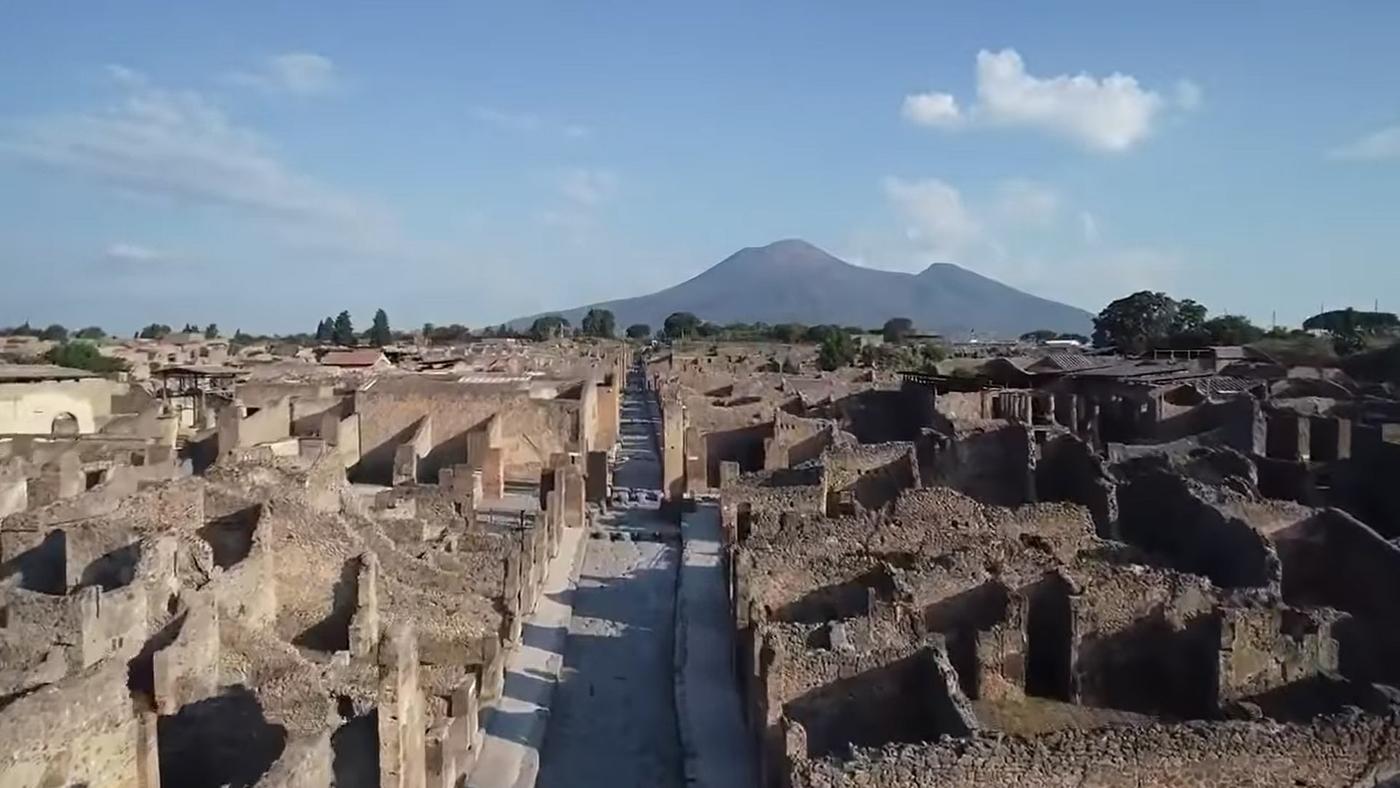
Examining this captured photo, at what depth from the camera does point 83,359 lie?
6450 cm

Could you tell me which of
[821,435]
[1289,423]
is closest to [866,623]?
[821,435]

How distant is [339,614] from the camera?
15.3 metres

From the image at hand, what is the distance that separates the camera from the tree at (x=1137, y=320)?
307ft

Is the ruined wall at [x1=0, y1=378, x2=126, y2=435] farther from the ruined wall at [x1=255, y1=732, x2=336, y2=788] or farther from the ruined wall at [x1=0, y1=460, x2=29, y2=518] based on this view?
the ruined wall at [x1=255, y1=732, x2=336, y2=788]

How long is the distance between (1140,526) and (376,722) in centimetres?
1563

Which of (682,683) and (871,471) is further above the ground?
(871,471)

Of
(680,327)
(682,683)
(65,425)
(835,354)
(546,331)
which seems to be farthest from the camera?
(680,327)

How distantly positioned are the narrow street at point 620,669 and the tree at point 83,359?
46.1m

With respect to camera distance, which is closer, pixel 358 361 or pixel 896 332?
pixel 358 361

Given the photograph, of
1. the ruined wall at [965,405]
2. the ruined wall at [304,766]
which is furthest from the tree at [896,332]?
the ruined wall at [304,766]

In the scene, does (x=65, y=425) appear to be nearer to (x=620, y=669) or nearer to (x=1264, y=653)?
(x=620, y=669)

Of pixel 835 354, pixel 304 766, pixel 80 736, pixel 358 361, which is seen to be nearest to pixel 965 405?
pixel 304 766

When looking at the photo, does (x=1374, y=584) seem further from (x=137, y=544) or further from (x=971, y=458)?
(x=137, y=544)

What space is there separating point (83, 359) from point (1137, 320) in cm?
8309
